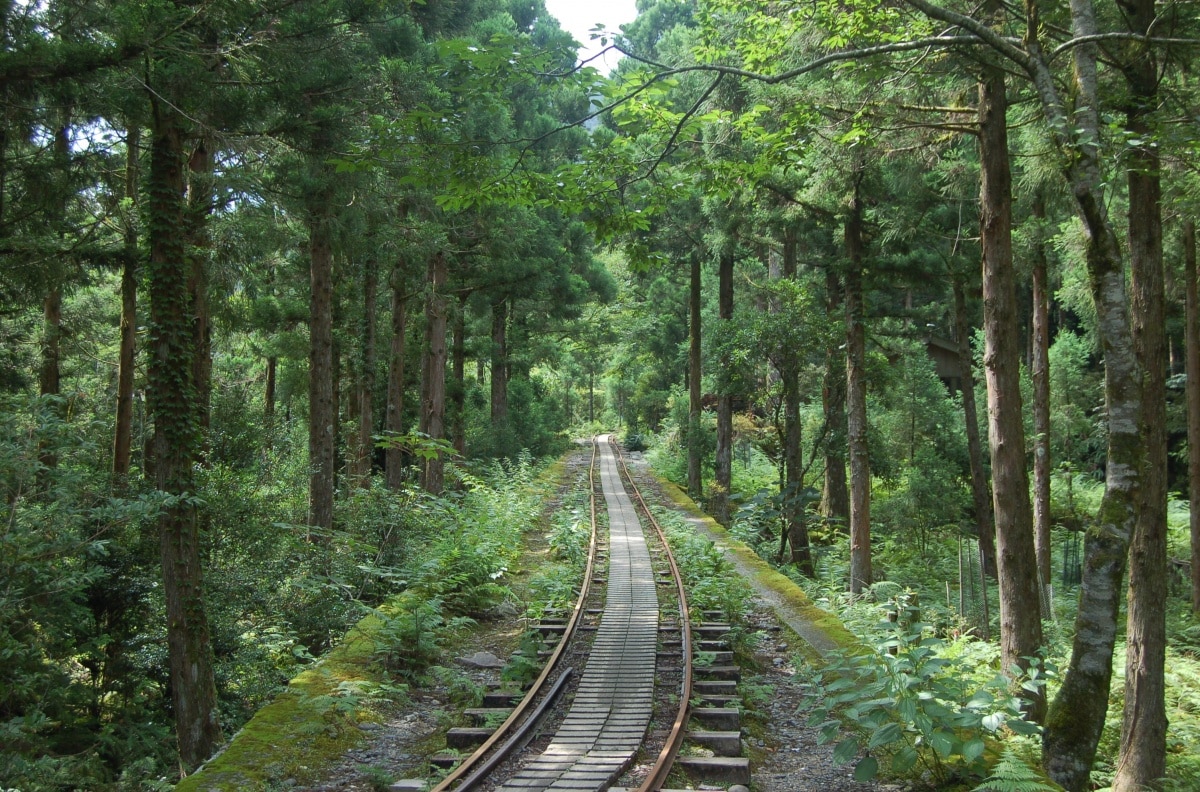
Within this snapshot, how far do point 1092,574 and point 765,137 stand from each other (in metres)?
4.46

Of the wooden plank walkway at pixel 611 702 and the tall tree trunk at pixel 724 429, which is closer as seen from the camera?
the wooden plank walkway at pixel 611 702

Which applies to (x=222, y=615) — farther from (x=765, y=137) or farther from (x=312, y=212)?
(x=765, y=137)

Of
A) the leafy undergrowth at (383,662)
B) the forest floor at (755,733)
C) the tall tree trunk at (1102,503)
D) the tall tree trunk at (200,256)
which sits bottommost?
the forest floor at (755,733)

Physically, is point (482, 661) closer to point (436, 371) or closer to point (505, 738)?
point (505, 738)

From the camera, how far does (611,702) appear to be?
24.7 feet

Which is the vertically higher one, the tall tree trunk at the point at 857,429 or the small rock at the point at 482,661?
the tall tree trunk at the point at 857,429

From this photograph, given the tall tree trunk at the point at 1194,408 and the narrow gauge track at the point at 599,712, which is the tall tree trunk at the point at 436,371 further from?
the tall tree trunk at the point at 1194,408

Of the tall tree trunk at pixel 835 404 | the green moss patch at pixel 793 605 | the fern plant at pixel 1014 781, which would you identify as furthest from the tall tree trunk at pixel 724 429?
the fern plant at pixel 1014 781

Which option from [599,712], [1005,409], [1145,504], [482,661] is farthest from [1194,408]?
[482,661]

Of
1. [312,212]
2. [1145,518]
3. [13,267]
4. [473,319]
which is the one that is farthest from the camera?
[473,319]

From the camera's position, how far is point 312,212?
1166 centimetres

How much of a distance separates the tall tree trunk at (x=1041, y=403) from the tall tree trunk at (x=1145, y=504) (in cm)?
445

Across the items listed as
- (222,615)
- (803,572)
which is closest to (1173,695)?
(803,572)

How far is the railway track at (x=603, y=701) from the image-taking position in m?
5.84
